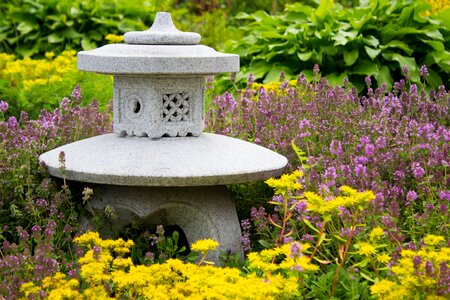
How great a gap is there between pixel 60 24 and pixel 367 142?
6.49m

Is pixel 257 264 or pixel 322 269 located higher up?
pixel 257 264

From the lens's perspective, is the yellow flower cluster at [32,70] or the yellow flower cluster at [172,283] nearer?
the yellow flower cluster at [172,283]

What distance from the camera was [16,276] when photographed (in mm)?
3281

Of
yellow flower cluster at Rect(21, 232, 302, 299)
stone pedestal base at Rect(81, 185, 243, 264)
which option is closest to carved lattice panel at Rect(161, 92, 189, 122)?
stone pedestal base at Rect(81, 185, 243, 264)

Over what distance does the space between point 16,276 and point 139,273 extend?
63 cm

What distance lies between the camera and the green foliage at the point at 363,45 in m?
7.21

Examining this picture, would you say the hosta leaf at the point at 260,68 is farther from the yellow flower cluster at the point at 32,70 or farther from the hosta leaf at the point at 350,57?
the yellow flower cluster at the point at 32,70

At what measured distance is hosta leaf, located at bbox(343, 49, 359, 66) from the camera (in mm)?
7209

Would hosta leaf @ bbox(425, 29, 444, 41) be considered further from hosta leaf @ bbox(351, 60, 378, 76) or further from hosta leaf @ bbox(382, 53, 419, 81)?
hosta leaf @ bbox(351, 60, 378, 76)

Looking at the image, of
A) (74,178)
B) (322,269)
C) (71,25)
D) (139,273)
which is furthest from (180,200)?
(71,25)

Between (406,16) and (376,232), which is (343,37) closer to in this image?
(406,16)

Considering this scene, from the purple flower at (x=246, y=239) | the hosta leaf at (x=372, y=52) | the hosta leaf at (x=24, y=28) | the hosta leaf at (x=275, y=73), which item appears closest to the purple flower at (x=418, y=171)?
the purple flower at (x=246, y=239)

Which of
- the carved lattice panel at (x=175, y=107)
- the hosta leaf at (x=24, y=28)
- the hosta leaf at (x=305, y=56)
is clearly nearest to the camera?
the carved lattice panel at (x=175, y=107)

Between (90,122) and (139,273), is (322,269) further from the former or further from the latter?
(90,122)
